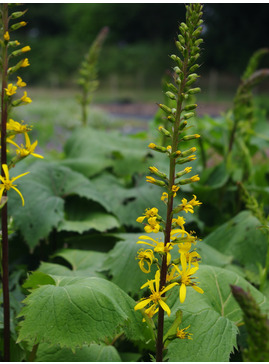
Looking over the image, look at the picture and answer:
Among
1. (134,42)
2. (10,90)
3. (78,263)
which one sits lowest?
(78,263)

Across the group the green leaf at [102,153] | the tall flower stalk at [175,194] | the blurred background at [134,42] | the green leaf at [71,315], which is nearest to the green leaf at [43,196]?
the green leaf at [102,153]

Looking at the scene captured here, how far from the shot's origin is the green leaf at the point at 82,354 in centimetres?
207

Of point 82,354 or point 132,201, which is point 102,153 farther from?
point 82,354

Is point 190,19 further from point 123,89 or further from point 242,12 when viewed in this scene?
point 123,89

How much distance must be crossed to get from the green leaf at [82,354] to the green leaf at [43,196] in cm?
78

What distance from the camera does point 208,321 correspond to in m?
1.95

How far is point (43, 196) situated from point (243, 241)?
138 cm

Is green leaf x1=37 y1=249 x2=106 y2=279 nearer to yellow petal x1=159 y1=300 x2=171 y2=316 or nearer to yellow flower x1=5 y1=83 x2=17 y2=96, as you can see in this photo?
yellow petal x1=159 y1=300 x2=171 y2=316

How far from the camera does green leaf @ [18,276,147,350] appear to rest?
1.81 metres

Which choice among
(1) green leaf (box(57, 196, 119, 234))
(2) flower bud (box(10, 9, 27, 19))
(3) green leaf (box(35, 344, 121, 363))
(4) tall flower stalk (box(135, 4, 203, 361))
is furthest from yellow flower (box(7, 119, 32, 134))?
(1) green leaf (box(57, 196, 119, 234))

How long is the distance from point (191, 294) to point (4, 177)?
1.01 m

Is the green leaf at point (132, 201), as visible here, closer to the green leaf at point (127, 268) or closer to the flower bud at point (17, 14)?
the green leaf at point (127, 268)

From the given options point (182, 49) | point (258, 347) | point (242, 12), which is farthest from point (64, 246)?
point (242, 12)

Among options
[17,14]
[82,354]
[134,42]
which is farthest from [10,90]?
[134,42]
